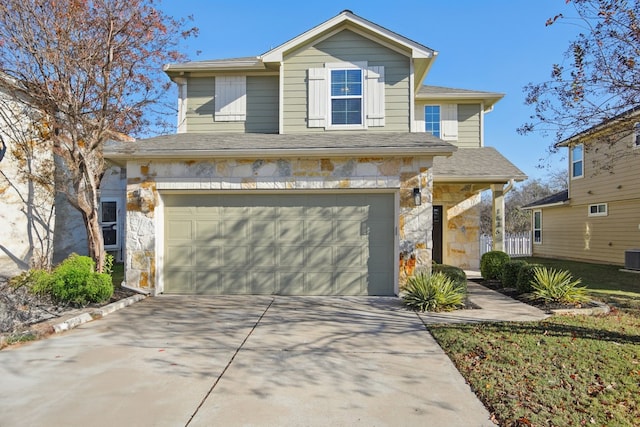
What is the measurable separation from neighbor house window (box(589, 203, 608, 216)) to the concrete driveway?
13.5 m

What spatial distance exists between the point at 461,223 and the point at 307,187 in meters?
6.26

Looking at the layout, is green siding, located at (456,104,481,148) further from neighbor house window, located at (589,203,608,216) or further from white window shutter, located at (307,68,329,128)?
neighbor house window, located at (589,203,608,216)

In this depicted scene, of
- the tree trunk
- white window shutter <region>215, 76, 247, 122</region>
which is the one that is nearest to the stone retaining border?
the tree trunk

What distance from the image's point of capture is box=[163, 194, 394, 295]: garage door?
8289mm

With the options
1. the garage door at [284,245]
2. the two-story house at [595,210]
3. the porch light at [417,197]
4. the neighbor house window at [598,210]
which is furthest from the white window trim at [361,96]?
the neighbor house window at [598,210]

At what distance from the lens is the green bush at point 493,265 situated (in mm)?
10102

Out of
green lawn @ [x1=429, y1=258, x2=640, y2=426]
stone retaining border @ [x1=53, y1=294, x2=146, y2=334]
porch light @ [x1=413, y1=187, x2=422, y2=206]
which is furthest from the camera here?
porch light @ [x1=413, y1=187, x2=422, y2=206]

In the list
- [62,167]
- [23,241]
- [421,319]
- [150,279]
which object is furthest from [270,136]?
[23,241]

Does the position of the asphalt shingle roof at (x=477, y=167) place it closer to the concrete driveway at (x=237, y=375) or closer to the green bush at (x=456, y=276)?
the green bush at (x=456, y=276)

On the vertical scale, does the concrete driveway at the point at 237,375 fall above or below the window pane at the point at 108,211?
below

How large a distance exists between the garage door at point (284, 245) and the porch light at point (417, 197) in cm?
55

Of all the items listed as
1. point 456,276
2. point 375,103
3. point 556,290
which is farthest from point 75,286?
point 556,290

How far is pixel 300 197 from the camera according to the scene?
27.6 ft

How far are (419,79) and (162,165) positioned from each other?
23.4 feet
